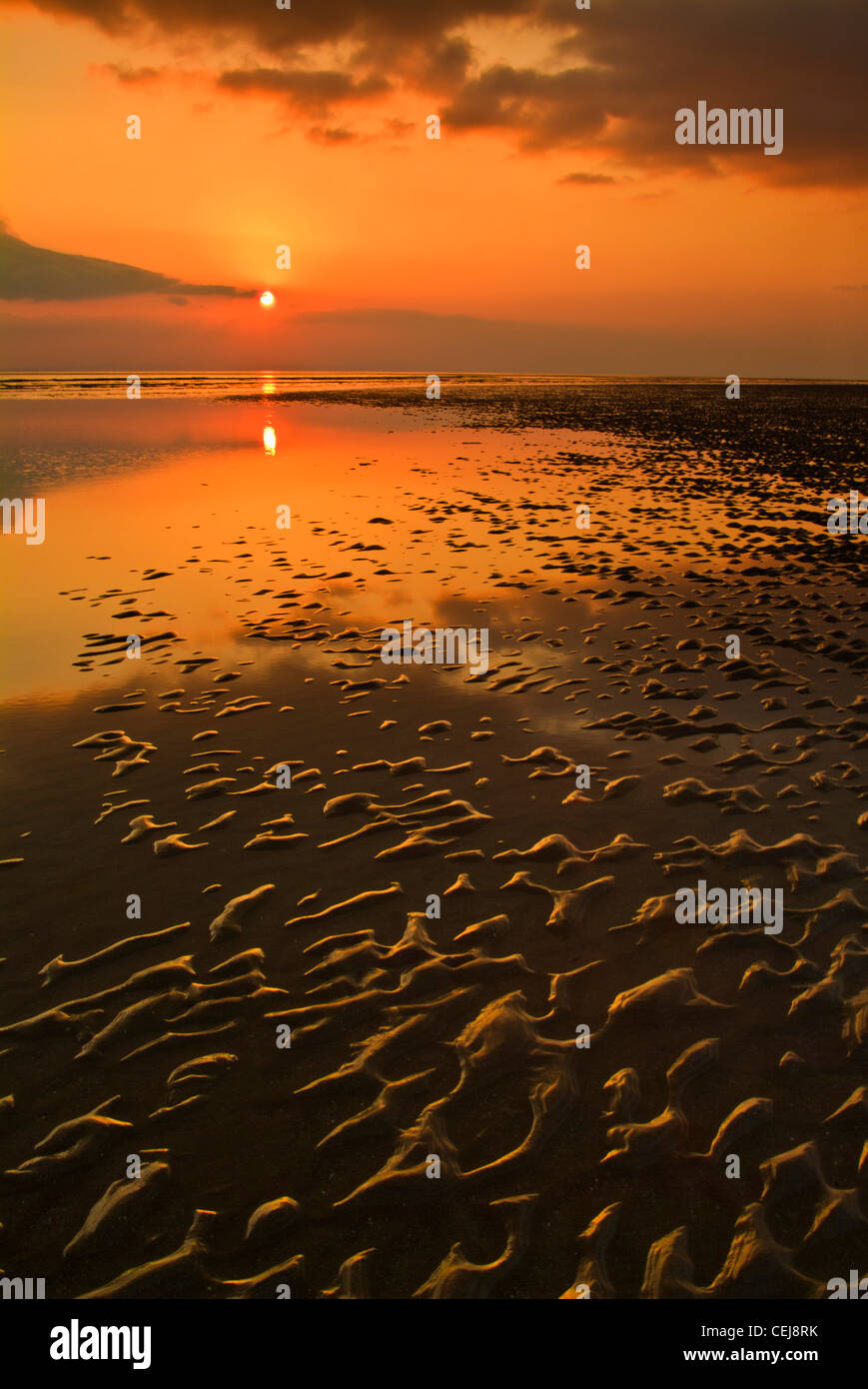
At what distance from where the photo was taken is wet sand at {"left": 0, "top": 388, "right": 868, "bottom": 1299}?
4.32 metres

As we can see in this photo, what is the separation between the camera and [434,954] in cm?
629

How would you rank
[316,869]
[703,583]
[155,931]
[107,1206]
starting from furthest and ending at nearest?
[703,583] → [316,869] → [155,931] → [107,1206]

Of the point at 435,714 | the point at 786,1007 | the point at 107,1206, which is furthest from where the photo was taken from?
the point at 435,714

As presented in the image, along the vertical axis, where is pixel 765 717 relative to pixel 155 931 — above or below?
above

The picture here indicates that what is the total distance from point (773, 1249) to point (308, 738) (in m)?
7.34

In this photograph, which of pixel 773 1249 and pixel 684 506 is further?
pixel 684 506

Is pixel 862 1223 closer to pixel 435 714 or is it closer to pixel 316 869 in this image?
pixel 316 869

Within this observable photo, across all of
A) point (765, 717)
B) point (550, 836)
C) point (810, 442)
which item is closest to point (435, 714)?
point (550, 836)

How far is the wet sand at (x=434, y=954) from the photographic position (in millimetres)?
4324

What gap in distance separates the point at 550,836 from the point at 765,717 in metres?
4.45

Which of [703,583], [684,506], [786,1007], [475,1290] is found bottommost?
[475,1290]

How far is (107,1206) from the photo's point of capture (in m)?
4.47

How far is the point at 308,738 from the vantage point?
10.1m
